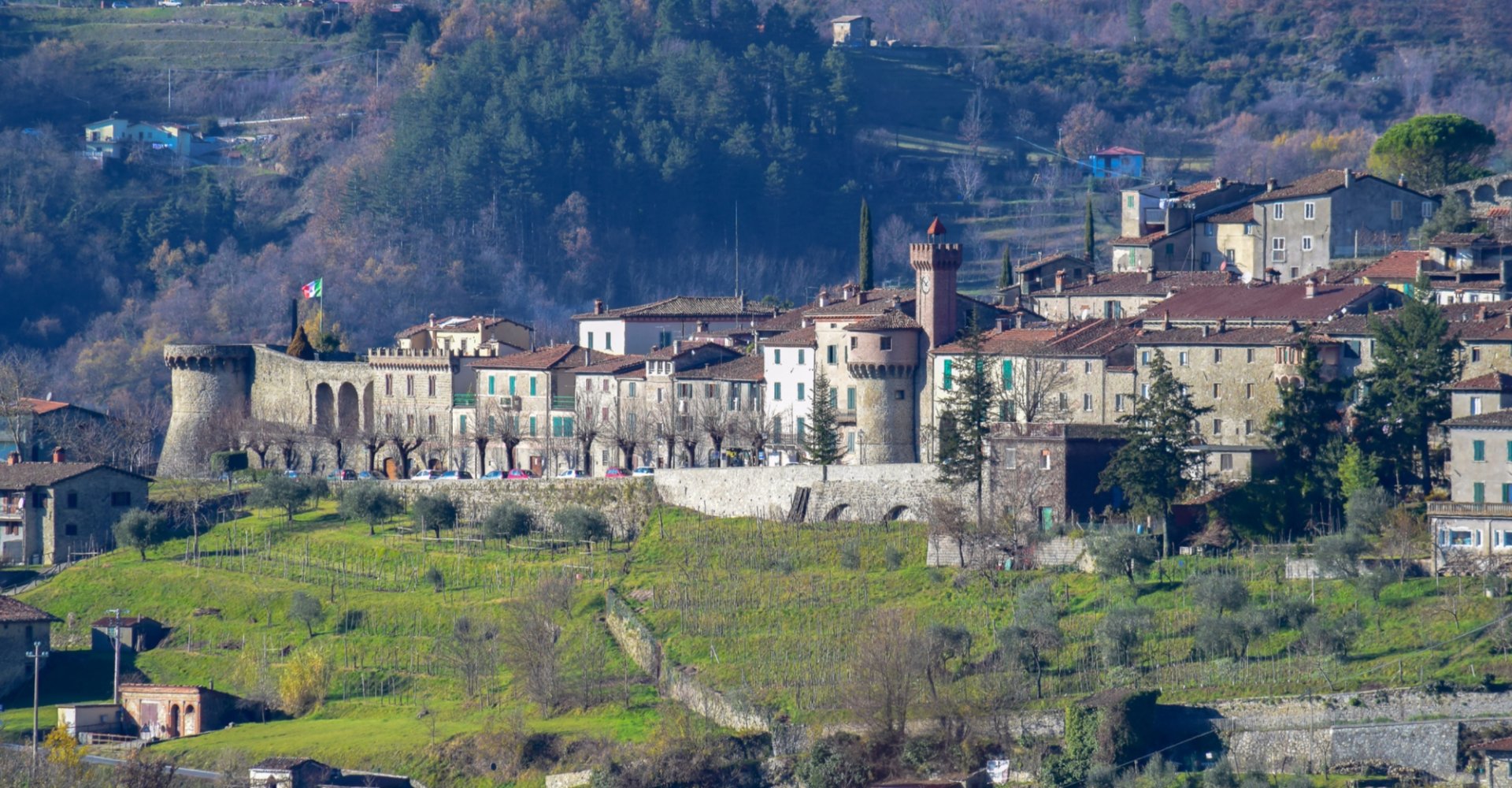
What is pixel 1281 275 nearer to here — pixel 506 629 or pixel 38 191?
pixel 506 629

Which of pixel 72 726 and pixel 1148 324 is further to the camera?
pixel 1148 324

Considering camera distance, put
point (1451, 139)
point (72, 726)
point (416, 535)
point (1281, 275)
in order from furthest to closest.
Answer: point (1451, 139) → point (1281, 275) → point (416, 535) → point (72, 726)

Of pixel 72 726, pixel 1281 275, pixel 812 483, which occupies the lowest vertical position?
pixel 72 726

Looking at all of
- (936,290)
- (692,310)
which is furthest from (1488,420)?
(692,310)

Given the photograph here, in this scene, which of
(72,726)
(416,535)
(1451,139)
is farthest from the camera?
(1451,139)

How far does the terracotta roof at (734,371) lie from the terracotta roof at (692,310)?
8711mm

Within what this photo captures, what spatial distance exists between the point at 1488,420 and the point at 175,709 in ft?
106

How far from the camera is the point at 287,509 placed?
302ft

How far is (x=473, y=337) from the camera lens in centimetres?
10781

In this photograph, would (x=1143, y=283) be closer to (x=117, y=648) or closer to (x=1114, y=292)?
(x=1114, y=292)

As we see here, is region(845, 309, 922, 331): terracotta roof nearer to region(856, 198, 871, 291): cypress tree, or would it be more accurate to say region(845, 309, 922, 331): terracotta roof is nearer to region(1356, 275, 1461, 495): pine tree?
region(1356, 275, 1461, 495): pine tree

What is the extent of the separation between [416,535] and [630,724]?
63.6 ft

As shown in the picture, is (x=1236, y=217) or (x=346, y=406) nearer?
(x=1236, y=217)

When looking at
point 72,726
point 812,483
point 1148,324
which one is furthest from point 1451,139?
point 72,726
